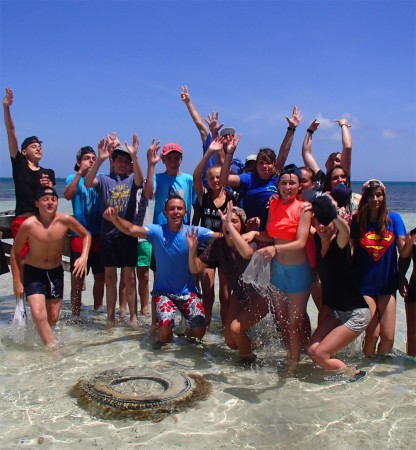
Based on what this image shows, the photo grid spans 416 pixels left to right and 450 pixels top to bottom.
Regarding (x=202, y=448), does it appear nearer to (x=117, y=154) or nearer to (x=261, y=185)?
(x=261, y=185)

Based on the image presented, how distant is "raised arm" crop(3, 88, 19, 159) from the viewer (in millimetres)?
6605

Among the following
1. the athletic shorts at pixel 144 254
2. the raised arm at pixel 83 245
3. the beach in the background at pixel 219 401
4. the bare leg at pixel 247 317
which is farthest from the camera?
the athletic shorts at pixel 144 254

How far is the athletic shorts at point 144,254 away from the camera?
23.8 ft

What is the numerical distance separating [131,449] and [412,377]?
10.2 feet

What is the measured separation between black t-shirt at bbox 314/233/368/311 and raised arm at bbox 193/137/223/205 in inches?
79.5

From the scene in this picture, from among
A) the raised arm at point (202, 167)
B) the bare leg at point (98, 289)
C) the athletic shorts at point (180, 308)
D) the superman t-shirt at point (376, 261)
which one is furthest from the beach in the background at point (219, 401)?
the raised arm at point (202, 167)

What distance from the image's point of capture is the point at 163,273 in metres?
6.20

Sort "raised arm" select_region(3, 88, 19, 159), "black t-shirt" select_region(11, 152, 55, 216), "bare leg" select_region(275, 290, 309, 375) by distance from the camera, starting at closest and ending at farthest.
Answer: "bare leg" select_region(275, 290, 309, 375) < "raised arm" select_region(3, 88, 19, 159) < "black t-shirt" select_region(11, 152, 55, 216)

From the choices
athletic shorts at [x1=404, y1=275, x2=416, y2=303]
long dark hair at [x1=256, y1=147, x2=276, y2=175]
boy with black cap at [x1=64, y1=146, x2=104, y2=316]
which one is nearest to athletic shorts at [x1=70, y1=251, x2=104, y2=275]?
boy with black cap at [x1=64, y1=146, x2=104, y2=316]

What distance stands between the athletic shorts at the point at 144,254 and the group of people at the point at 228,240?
16 millimetres

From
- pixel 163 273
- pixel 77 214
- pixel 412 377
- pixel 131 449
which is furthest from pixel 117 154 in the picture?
pixel 412 377

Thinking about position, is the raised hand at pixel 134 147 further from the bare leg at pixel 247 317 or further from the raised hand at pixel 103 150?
the bare leg at pixel 247 317

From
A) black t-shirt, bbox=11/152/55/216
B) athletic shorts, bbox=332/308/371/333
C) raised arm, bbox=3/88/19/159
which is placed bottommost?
athletic shorts, bbox=332/308/371/333

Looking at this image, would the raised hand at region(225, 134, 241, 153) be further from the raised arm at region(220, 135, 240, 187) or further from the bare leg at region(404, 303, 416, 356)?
the bare leg at region(404, 303, 416, 356)
